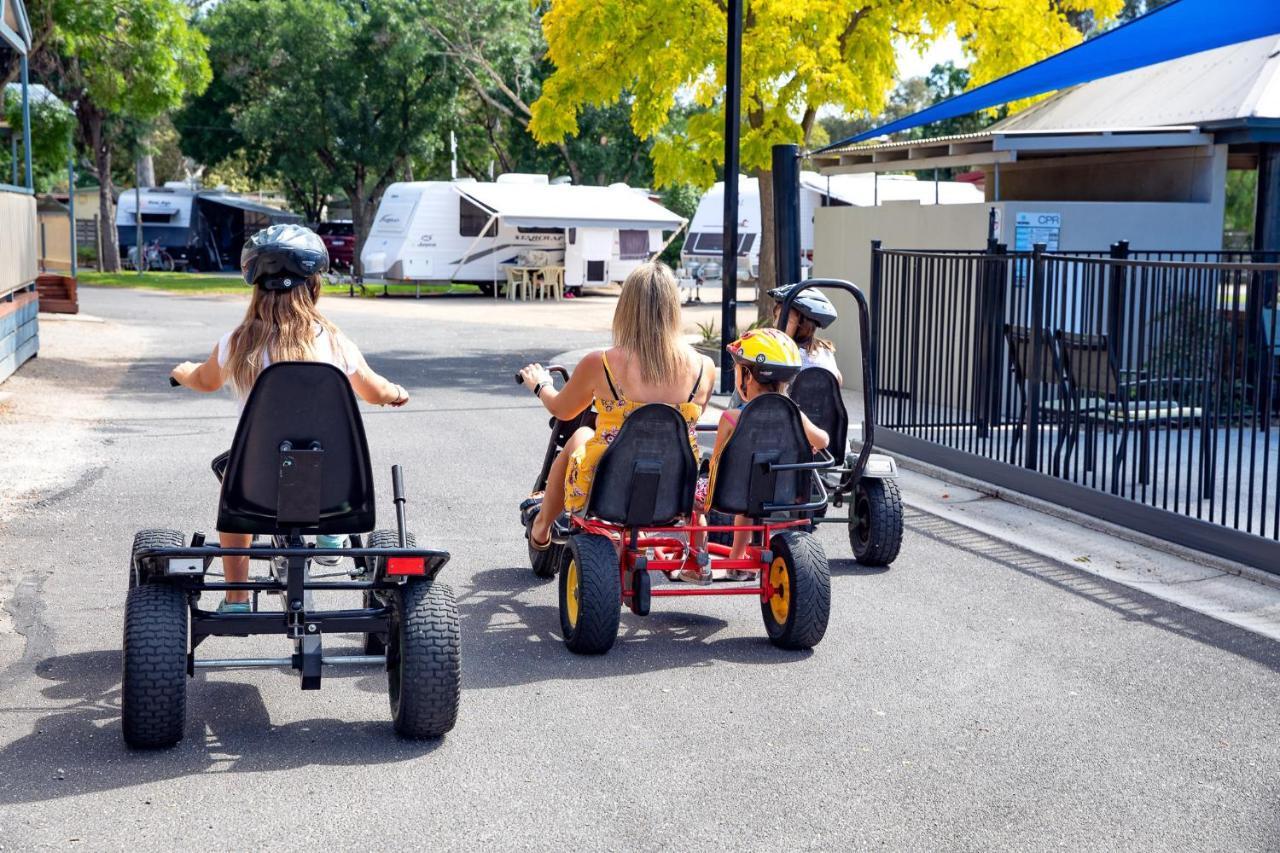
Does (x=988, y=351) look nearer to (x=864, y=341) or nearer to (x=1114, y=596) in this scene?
(x=1114, y=596)

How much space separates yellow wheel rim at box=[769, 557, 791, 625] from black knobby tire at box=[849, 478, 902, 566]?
1.49m

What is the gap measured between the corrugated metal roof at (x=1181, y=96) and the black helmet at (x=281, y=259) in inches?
355

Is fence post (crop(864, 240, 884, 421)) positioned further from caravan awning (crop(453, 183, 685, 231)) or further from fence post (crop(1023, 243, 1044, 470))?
caravan awning (crop(453, 183, 685, 231))

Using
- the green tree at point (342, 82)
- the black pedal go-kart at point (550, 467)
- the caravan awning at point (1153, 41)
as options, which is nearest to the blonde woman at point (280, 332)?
the black pedal go-kart at point (550, 467)

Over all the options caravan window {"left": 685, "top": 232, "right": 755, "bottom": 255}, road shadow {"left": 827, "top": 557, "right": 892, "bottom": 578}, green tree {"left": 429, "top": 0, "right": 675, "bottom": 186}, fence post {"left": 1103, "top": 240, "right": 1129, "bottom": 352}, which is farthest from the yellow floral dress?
green tree {"left": 429, "top": 0, "right": 675, "bottom": 186}

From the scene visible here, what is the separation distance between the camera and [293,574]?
15.0 feet

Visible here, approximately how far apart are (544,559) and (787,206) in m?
8.14

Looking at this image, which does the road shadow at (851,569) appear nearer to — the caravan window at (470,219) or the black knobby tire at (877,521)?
the black knobby tire at (877,521)

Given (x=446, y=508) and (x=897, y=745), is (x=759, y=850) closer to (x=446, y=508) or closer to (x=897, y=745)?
(x=897, y=745)

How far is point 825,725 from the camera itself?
16.3ft

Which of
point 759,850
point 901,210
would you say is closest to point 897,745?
point 759,850

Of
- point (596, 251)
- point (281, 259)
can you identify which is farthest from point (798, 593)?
point (596, 251)

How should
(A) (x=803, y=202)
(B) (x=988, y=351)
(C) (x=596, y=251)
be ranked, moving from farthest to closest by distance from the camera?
1. (A) (x=803, y=202)
2. (C) (x=596, y=251)
3. (B) (x=988, y=351)

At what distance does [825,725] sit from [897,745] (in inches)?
11.0
